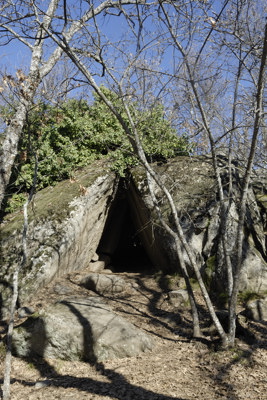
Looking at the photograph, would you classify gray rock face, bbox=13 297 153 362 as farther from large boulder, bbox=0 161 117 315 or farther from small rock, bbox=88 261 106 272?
small rock, bbox=88 261 106 272

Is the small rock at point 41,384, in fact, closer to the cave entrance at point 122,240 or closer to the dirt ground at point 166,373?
the dirt ground at point 166,373

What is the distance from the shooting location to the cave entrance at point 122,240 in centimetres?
1102

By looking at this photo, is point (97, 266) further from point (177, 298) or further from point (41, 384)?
point (41, 384)

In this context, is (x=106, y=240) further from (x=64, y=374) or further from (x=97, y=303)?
(x=64, y=374)

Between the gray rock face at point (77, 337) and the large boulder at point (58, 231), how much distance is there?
1.27 m

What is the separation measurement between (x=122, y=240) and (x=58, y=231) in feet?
15.4

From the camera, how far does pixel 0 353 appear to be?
5.88 meters

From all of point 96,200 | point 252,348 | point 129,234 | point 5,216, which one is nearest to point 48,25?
point 96,200

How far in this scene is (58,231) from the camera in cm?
812

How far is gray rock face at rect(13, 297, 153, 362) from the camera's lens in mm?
5762

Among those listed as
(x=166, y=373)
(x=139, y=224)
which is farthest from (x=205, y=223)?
(x=166, y=373)

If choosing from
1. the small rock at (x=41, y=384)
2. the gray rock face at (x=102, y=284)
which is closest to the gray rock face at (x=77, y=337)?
the small rock at (x=41, y=384)

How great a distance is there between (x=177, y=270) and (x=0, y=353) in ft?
14.3

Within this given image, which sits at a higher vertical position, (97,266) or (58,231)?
(58,231)
